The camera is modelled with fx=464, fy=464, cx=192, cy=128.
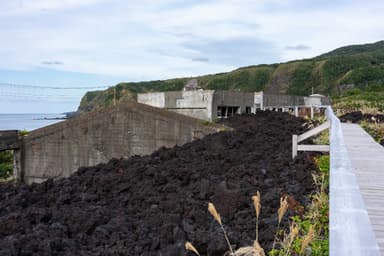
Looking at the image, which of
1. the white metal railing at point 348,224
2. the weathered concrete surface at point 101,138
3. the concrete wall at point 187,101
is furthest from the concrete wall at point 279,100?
the white metal railing at point 348,224

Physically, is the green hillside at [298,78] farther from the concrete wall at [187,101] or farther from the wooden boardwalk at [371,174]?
the wooden boardwalk at [371,174]

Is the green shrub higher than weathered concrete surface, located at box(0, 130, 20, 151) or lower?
lower

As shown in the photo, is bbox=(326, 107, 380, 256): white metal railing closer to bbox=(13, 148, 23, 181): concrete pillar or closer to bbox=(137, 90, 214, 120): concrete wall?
bbox=(137, 90, 214, 120): concrete wall

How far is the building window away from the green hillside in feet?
244

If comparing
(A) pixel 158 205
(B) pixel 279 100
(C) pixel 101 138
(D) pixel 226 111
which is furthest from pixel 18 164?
(A) pixel 158 205

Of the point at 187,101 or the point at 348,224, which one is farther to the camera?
the point at 187,101

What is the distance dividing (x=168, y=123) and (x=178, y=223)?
502 inches

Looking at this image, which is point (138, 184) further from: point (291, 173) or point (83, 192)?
point (291, 173)

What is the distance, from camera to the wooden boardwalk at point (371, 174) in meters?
3.94

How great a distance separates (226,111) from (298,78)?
10310cm

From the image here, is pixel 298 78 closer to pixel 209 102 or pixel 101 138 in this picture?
pixel 209 102

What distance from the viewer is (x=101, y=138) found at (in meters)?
20.0

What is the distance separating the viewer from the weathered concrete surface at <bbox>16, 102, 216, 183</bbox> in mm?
18703

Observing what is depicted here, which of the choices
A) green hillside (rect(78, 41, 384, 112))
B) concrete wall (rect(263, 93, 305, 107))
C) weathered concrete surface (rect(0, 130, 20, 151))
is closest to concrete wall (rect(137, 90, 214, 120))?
concrete wall (rect(263, 93, 305, 107))
